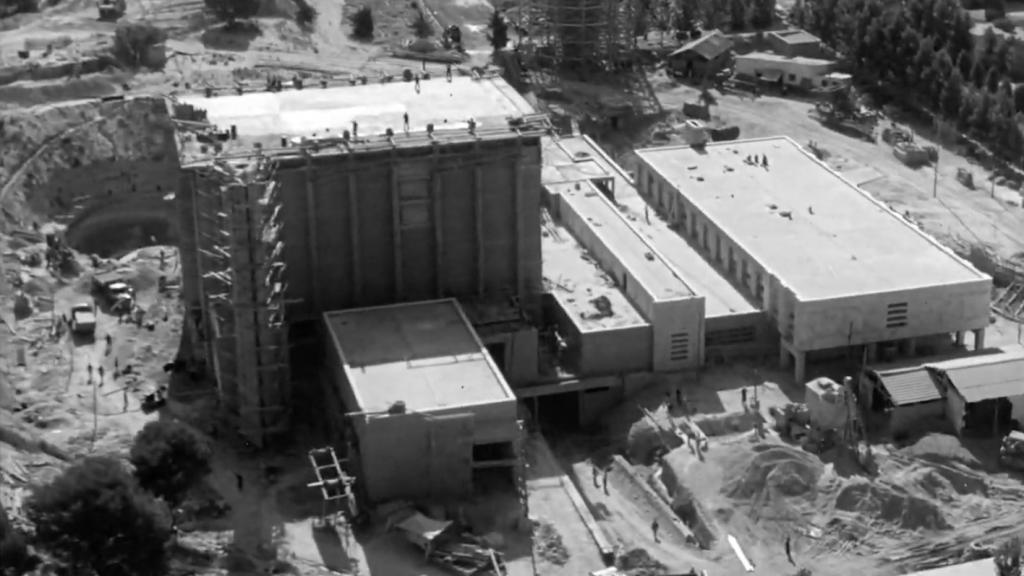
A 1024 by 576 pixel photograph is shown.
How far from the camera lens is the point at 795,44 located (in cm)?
14862

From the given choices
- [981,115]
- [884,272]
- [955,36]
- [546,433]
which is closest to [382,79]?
[546,433]

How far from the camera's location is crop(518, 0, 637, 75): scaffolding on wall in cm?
14262

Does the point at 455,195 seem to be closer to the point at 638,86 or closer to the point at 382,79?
the point at 382,79

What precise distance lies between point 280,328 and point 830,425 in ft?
87.4

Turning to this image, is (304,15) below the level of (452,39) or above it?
above

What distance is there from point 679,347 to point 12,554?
38.3 m

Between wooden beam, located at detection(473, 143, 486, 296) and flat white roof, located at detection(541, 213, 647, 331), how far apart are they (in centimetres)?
473

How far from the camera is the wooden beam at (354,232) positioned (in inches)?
3605

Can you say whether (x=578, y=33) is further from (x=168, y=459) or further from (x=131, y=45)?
(x=168, y=459)

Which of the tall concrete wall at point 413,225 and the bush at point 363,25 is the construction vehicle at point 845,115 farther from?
the tall concrete wall at point 413,225

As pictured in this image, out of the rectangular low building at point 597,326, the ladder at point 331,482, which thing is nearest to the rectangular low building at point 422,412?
the ladder at point 331,482

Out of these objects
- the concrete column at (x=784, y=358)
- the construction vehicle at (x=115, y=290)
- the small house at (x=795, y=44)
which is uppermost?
the small house at (x=795, y=44)

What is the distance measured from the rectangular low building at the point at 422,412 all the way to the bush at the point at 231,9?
64.1m

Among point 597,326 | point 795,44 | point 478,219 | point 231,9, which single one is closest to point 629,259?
point 597,326
